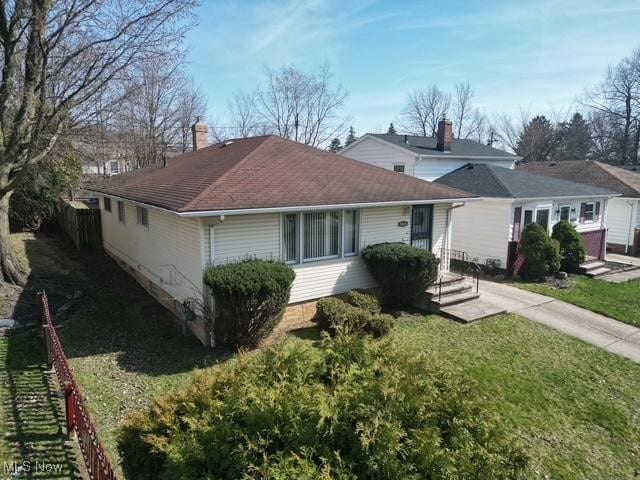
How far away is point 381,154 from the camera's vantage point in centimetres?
2344

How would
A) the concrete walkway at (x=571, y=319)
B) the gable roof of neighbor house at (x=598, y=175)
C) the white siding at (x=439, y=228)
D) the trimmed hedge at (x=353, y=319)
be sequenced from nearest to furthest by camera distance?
the trimmed hedge at (x=353, y=319), the concrete walkway at (x=571, y=319), the white siding at (x=439, y=228), the gable roof of neighbor house at (x=598, y=175)

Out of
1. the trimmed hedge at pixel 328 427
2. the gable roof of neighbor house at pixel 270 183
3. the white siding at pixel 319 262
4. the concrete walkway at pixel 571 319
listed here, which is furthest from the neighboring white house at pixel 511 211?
the trimmed hedge at pixel 328 427

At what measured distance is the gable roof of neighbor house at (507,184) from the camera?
16.9m

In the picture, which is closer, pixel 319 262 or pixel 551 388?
pixel 551 388

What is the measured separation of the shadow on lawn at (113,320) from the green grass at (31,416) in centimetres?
96

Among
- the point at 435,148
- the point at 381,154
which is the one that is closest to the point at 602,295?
the point at 435,148

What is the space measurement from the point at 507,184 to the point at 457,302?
7726mm

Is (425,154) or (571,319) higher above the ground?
(425,154)

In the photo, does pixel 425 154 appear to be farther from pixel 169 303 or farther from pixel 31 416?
pixel 31 416

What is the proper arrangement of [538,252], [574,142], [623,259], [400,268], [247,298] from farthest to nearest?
1. [574,142]
2. [623,259]
3. [538,252]
4. [400,268]
5. [247,298]

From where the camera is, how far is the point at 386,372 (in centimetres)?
387

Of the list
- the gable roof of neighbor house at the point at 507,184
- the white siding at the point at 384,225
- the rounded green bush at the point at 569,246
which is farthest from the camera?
the rounded green bush at the point at 569,246

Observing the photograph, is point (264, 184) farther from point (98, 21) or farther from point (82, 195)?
point (82, 195)

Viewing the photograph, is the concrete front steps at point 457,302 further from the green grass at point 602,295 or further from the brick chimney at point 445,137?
the brick chimney at point 445,137
